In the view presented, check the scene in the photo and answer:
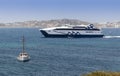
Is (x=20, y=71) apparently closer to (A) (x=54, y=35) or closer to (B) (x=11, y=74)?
(B) (x=11, y=74)

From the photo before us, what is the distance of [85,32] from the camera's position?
154 metres

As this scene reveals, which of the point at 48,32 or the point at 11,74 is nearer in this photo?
the point at 11,74

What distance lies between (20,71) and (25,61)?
1287cm

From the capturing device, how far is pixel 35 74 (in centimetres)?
5269

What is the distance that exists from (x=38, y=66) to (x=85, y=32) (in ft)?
306

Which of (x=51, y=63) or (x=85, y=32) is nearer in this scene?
(x=51, y=63)

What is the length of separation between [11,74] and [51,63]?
13.3 meters

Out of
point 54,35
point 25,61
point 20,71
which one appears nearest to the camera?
point 20,71

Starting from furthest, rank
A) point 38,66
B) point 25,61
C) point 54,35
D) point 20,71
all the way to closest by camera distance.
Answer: point 54,35 → point 25,61 → point 38,66 → point 20,71

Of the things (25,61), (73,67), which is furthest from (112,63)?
(25,61)

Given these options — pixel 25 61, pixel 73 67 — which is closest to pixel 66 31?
pixel 25 61

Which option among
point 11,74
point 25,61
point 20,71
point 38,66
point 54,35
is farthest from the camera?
point 54,35

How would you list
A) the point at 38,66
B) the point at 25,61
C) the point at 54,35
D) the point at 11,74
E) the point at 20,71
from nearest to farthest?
1. the point at 11,74
2. the point at 20,71
3. the point at 38,66
4. the point at 25,61
5. the point at 54,35

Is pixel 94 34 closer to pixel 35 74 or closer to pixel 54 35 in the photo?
pixel 54 35
